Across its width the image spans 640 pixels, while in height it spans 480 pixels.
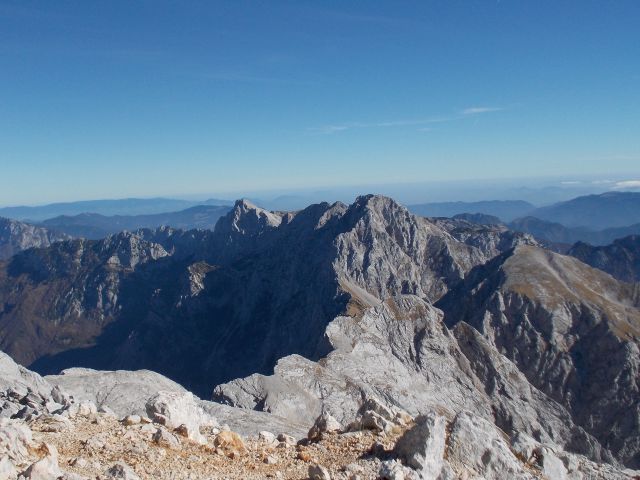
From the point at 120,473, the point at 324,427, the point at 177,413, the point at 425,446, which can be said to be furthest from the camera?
the point at 324,427

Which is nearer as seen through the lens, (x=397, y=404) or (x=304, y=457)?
(x=304, y=457)

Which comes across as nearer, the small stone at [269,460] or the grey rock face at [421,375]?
the small stone at [269,460]

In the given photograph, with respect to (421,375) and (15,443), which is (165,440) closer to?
(15,443)

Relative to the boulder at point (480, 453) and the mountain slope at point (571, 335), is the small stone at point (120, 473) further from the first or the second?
the mountain slope at point (571, 335)

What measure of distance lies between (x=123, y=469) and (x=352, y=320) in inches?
Result: 4660

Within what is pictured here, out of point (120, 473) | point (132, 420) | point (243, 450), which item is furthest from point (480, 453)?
point (132, 420)

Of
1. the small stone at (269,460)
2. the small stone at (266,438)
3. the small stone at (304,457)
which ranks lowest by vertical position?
the small stone at (266,438)

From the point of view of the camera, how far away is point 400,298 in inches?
5979

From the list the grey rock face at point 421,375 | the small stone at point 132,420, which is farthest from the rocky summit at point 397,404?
the grey rock face at point 421,375

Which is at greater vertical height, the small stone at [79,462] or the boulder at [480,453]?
the small stone at [79,462]

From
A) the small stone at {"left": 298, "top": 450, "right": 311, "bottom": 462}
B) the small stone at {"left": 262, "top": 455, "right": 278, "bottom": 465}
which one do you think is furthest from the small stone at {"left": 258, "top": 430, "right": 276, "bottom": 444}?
the small stone at {"left": 262, "top": 455, "right": 278, "bottom": 465}

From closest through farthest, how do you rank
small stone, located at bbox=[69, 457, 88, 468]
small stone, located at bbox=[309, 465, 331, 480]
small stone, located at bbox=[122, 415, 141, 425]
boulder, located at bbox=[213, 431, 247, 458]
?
1. small stone, located at bbox=[69, 457, 88, 468]
2. small stone, located at bbox=[309, 465, 331, 480]
3. boulder, located at bbox=[213, 431, 247, 458]
4. small stone, located at bbox=[122, 415, 141, 425]

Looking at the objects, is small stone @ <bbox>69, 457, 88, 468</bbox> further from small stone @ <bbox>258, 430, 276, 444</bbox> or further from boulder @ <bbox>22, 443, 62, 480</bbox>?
small stone @ <bbox>258, 430, 276, 444</bbox>

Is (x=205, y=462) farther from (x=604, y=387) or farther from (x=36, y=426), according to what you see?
(x=604, y=387)
